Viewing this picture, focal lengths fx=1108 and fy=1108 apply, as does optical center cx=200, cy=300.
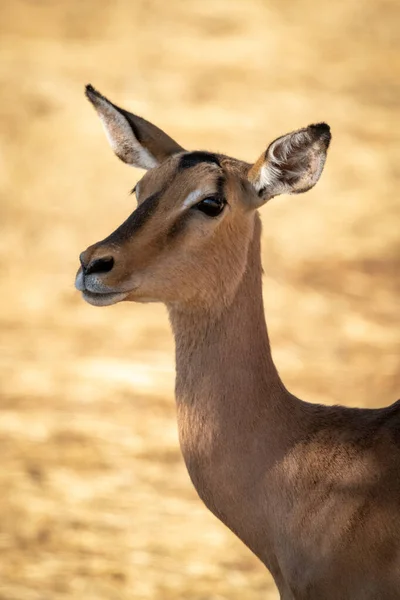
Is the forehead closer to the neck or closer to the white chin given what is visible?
the neck

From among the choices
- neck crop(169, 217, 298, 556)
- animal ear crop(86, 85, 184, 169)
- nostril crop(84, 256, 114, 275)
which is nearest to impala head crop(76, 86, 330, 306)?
nostril crop(84, 256, 114, 275)

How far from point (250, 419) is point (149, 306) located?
7877 mm

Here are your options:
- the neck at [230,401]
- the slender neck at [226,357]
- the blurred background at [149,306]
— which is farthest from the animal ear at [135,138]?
the blurred background at [149,306]

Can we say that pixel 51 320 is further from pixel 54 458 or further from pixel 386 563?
pixel 386 563

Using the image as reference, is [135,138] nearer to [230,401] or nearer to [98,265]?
[98,265]

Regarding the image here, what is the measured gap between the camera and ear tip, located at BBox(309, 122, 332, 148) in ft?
16.6

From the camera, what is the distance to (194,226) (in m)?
5.05

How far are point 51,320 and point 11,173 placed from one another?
405 cm

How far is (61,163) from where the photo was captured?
15758 millimetres

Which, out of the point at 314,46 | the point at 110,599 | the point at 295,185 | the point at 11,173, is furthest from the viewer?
the point at 314,46

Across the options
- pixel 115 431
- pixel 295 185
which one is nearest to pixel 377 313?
pixel 115 431

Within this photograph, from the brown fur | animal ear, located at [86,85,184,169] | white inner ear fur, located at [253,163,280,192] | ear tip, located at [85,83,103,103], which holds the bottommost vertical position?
the brown fur

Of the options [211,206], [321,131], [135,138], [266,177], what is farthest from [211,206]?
[135,138]

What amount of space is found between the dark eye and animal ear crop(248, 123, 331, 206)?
261mm
